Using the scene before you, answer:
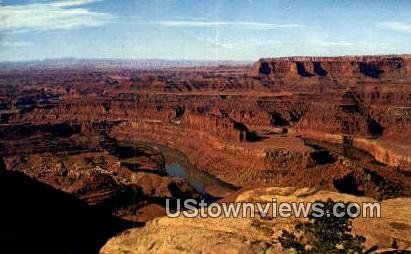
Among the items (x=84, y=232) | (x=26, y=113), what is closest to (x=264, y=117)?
(x=26, y=113)

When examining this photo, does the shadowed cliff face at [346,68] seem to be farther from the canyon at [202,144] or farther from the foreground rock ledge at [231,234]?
the foreground rock ledge at [231,234]

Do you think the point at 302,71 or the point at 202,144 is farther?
the point at 302,71

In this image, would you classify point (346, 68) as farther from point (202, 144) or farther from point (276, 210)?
point (276, 210)

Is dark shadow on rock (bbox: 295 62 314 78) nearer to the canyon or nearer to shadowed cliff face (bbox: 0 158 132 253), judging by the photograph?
the canyon

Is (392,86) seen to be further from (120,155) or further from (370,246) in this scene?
(370,246)

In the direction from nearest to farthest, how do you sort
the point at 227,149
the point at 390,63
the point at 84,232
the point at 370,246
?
the point at 370,246
the point at 84,232
the point at 227,149
the point at 390,63

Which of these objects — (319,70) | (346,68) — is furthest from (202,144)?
(346,68)

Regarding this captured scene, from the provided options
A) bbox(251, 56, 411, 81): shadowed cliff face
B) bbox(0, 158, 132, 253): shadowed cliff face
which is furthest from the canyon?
bbox(251, 56, 411, 81): shadowed cliff face
